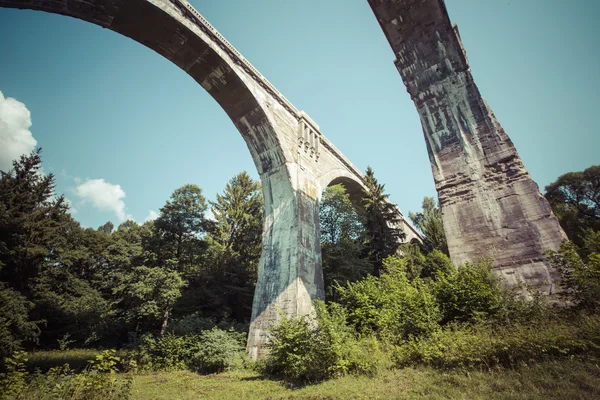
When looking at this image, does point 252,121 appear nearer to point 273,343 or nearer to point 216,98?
point 216,98

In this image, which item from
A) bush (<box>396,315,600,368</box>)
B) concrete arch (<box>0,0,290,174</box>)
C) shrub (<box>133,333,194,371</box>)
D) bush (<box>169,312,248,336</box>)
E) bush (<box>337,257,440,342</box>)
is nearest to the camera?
bush (<box>396,315,600,368</box>)

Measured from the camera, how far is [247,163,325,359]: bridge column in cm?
870

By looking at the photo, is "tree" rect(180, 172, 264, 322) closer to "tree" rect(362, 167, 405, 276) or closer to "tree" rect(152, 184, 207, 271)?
"tree" rect(152, 184, 207, 271)

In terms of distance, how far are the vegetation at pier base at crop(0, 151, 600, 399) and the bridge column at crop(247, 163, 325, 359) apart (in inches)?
35.6

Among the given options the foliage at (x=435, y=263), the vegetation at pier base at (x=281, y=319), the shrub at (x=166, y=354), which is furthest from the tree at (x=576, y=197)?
the shrub at (x=166, y=354)

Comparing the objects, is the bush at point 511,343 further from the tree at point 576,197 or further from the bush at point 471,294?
the tree at point 576,197

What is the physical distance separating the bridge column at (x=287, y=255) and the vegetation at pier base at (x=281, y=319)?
90cm

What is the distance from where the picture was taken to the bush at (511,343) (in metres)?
3.56

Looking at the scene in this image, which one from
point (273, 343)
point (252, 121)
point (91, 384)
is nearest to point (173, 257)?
point (252, 121)

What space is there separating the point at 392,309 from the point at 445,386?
310 centimetres

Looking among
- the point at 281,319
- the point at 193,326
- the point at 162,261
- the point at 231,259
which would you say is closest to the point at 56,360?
the point at 162,261

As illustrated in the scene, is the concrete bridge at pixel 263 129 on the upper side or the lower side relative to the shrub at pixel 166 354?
upper

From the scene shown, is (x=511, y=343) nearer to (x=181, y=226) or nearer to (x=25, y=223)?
(x=181, y=226)

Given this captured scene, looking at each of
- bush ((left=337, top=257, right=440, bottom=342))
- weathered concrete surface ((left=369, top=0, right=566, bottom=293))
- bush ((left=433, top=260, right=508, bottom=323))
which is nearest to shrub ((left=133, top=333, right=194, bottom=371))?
Result: bush ((left=337, top=257, right=440, bottom=342))
